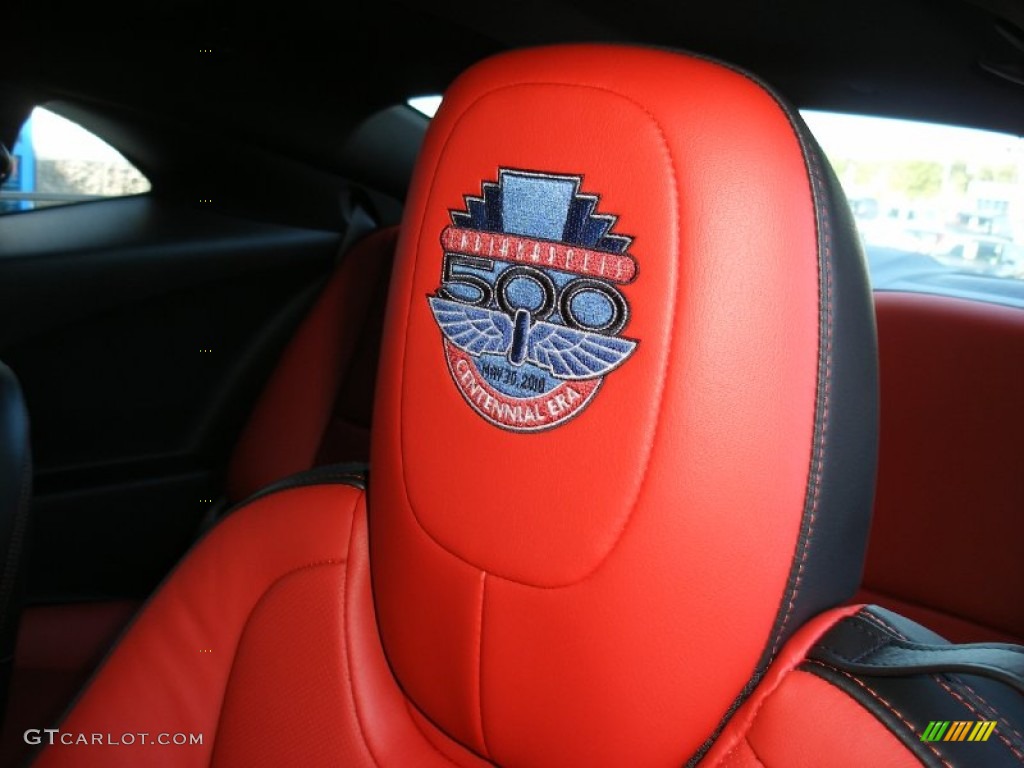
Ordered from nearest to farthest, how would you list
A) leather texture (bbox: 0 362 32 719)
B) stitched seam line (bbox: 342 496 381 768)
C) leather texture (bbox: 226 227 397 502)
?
stitched seam line (bbox: 342 496 381 768), leather texture (bbox: 0 362 32 719), leather texture (bbox: 226 227 397 502)

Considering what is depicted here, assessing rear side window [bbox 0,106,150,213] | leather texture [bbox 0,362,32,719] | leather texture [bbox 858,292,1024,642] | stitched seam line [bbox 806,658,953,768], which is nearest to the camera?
stitched seam line [bbox 806,658,953,768]

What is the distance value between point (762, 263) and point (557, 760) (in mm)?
419

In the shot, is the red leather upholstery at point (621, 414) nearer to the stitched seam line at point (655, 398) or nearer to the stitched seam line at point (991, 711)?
the stitched seam line at point (655, 398)

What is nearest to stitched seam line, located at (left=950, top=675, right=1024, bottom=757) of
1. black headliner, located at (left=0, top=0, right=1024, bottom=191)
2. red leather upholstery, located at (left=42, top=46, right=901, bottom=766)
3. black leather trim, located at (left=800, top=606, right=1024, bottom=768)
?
black leather trim, located at (left=800, top=606, right=1024, bottom=768)

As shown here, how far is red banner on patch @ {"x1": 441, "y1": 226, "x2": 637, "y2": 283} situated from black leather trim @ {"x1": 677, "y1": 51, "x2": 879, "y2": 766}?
0.14 meters

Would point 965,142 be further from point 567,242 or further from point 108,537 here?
point 108,537

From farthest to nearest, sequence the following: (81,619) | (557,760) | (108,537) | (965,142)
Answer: (108,537) < (81,619) < (965,142) < (557,760)

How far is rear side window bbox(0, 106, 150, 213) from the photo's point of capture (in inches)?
73.9

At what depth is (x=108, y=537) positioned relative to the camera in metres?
1.95

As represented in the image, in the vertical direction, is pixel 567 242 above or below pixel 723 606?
above

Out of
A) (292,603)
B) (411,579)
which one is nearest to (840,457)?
(411,579)

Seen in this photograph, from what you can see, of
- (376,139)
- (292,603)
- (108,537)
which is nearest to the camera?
(292,603)

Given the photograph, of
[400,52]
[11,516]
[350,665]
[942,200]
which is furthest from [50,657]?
[942,200]

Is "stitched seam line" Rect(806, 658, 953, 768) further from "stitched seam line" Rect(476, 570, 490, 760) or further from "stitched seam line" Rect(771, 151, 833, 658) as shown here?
"stitched seam line" Rect(476, 570, 490, 760)
